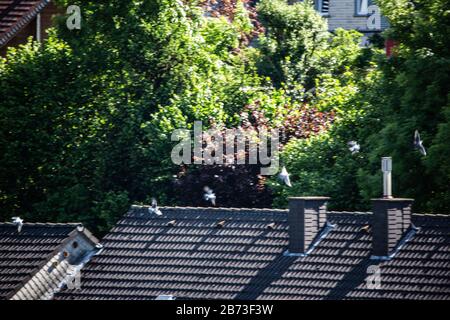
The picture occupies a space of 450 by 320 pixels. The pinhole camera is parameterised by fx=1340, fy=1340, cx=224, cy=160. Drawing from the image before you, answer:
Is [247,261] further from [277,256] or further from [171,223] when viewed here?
[171,223]

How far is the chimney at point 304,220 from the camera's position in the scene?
94.6ft

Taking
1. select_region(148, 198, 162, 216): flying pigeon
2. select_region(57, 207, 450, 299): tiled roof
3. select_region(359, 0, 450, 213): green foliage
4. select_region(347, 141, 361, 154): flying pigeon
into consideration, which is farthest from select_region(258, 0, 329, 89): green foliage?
select_region(57, 207, 450, 299): tiled roof

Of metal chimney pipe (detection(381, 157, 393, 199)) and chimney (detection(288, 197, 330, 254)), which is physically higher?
metal chimney pipe (detection(381, 157, 393, 199))

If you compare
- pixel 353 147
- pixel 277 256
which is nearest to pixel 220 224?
pixel 277 256

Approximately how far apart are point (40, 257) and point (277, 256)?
557 centimetres

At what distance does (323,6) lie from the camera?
58.2 meters

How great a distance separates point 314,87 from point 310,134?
737 centimetres

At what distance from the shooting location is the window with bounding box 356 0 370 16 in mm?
57094

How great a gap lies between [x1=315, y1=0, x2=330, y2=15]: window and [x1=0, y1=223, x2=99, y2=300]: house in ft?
94.4

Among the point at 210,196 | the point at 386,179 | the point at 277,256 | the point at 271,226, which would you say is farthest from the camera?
the point at 210,196

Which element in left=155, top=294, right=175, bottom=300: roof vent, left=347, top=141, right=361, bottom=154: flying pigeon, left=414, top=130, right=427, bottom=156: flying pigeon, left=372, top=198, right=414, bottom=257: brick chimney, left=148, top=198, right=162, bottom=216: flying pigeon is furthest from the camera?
left=347, top=141, right=361, bottom=154: flying pigeon

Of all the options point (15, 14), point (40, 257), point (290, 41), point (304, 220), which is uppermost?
point (15, 14)

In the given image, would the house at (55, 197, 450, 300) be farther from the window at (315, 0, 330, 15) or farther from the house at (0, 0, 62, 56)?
the window at (315, 0, 330, 15)
